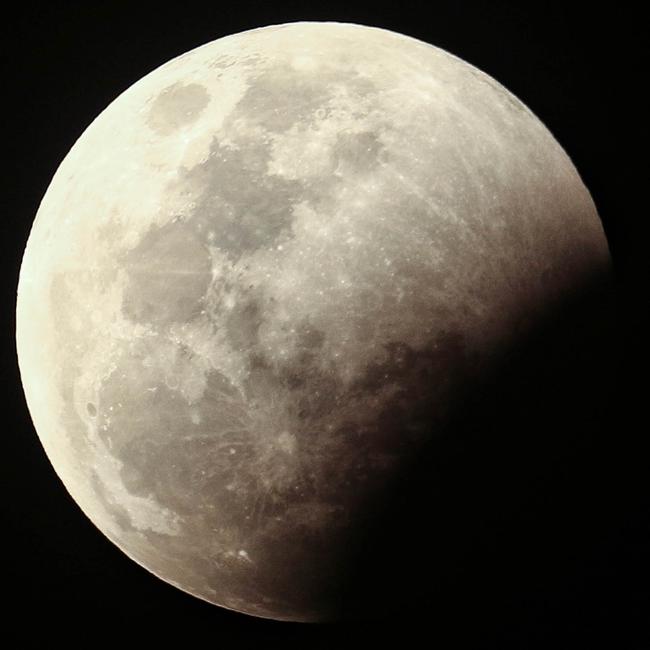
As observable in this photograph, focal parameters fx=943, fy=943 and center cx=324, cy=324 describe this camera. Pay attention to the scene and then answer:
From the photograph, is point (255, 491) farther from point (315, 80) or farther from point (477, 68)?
point (477, 68)

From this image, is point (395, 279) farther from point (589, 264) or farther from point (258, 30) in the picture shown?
point (258, 30)

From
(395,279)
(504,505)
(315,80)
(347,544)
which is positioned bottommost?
(347,544)

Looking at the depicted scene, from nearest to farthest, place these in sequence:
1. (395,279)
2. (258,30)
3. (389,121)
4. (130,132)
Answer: (395,279) < (389,121) < (130,132) < (258,30)

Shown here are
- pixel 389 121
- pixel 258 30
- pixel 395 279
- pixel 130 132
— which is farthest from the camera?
pixel 258 30

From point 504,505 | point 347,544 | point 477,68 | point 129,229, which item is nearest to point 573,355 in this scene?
point 504,505

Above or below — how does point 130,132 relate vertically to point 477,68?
below

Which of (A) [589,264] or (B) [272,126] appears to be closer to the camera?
(B) [272,126]
